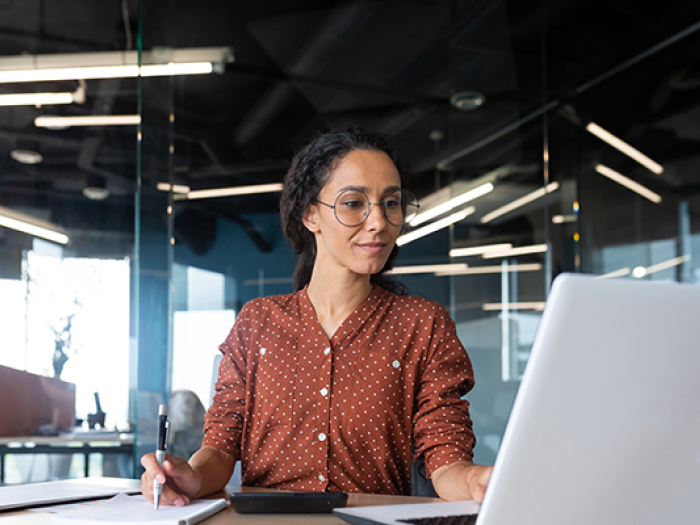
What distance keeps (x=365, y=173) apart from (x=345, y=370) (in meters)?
0.48

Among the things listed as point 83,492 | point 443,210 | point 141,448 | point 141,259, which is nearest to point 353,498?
point 83,492

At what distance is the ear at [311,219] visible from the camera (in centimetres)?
A: 160

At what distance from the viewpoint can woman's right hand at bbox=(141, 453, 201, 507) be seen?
3.01 feet

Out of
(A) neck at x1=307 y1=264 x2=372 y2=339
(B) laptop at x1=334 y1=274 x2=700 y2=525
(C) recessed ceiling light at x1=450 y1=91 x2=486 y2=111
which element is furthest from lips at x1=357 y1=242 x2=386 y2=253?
(C) recessed ceiling light at x1=450 y1=91 x2=486 y2=111

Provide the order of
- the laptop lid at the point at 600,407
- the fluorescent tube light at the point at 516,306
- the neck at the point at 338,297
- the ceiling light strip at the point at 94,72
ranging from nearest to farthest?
the laptop lid at the point at 600,407 → the neck at the point at 338,297 → the ceiling light strip at the point at 94,72 → the fluorescent tube light at the point at 516,306

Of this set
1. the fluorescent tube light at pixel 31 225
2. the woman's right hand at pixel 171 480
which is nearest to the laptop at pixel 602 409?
the woman's right hand at pixel 171 480

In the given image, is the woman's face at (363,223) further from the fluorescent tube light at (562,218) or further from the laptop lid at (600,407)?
the fluorescent tube light at (562,218)

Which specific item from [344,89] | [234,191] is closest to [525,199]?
[344,89]

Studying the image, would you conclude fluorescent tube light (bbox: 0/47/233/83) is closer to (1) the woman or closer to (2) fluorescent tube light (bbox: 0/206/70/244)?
(2) fluorescent tube light (bbox: 0/206/70/244)

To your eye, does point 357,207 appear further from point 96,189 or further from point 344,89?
point 96,189

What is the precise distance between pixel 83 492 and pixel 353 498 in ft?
1.53

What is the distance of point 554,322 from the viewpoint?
0.50 metres

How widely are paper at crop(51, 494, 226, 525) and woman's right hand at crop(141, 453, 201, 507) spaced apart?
1cm

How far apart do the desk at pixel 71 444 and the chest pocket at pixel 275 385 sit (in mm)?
2619
